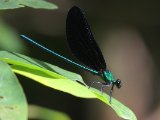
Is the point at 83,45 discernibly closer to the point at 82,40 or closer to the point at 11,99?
the point at 82,40

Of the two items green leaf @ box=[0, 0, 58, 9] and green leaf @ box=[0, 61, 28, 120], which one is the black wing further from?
green leaf @ box=[0, 61, 28, 120]

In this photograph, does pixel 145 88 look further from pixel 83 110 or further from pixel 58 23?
pixel 58 23

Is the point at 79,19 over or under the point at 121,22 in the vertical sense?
over

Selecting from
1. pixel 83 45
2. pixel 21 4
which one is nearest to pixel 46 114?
pixel 83 45

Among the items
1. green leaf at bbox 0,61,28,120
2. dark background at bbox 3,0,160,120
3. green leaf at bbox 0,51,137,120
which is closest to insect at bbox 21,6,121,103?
green leaf at bbox 0,51,137,120

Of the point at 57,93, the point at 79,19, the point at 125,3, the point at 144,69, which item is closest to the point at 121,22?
the point at 125,3

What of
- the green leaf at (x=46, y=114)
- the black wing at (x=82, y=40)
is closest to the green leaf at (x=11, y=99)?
the black wing at (x=82, y=40)

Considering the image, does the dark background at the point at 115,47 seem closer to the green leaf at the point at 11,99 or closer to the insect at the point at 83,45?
the insect at the point at 83,45
